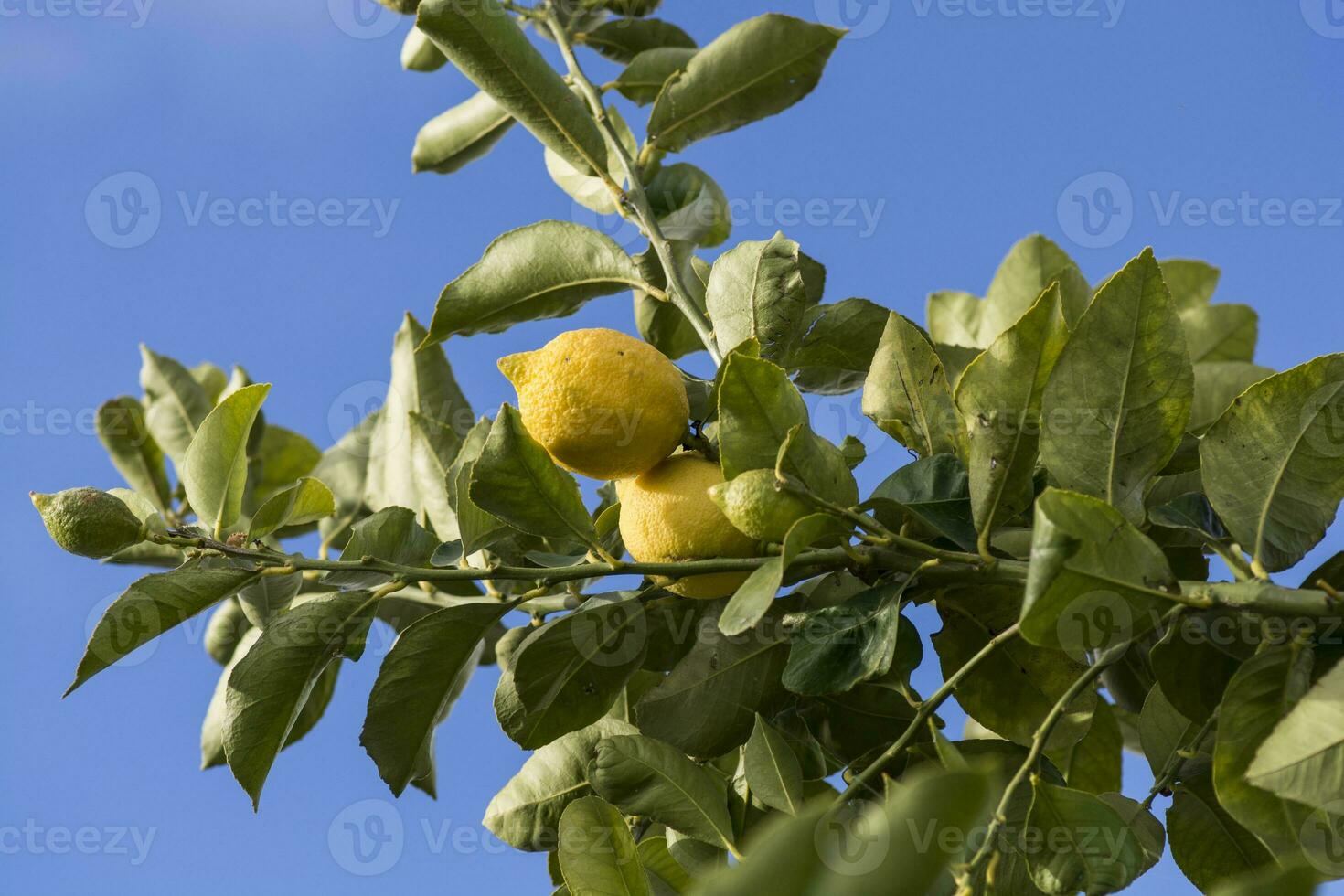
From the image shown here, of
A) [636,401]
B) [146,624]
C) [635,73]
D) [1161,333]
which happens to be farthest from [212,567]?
[635,73]

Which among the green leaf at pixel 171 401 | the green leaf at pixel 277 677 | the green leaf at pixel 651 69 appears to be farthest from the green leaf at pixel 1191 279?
the green leaf at pixel 171 401

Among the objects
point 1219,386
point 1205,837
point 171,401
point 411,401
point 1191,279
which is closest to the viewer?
point 1205,837

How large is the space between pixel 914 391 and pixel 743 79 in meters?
0.61

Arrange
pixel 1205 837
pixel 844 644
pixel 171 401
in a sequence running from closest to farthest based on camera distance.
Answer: pixel 844 644, pixel 1205 837, pixel 171 401

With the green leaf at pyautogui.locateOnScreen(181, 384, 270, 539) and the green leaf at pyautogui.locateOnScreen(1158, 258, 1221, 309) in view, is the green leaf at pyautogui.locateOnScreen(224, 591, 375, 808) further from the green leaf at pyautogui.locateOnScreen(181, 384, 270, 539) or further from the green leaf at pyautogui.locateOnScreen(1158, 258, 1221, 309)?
the green leaf at pyautogui.locateOnScreen(1158, 258, 1221, 309)

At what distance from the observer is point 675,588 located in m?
1.08

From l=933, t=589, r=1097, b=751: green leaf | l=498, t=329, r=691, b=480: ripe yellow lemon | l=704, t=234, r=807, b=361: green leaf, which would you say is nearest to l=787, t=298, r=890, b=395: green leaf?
l=704, t=234, r=807, b=361: green leaf

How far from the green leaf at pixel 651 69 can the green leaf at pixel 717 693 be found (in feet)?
2.96

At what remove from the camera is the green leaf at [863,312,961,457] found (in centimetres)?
107

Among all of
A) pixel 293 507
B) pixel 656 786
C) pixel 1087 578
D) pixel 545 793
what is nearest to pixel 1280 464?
pixel 1087 578

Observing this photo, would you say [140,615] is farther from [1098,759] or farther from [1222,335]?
[1222,335]

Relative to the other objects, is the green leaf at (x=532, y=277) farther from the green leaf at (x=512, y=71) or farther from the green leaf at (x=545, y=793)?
the green leaf at (x=545, y=793)

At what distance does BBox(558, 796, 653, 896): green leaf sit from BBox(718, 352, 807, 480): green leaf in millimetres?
325

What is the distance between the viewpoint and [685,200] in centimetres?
155
